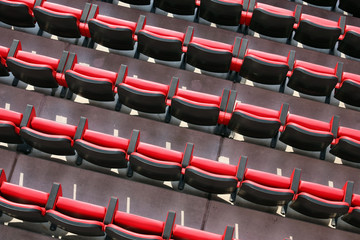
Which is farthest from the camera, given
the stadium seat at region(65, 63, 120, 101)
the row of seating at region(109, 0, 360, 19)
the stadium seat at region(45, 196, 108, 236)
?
the row of seating at region(109, 0, 360, 19)

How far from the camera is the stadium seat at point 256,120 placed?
0.75 meters

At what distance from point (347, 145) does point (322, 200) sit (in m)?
0.11

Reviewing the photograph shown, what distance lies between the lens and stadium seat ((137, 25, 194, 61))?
0.81m

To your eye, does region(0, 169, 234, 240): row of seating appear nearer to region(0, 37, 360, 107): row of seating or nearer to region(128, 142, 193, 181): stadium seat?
region(128, 142, 193, 181): stadium seat

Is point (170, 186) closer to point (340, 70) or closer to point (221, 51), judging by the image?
point (221, 51)

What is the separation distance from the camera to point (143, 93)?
0.76 meters

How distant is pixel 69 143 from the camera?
2.39 feet

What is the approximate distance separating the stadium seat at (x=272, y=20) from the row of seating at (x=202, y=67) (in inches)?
1.9

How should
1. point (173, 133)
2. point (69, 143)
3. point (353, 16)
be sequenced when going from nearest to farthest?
point (69, 143) < point (173, 133) < point (353, 16)

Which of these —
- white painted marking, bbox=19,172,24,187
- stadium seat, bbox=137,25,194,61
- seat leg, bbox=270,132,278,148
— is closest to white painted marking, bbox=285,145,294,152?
seat leg, bbox=270,132,278,148

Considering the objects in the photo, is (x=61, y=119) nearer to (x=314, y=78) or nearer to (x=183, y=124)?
(x=183, y=124)

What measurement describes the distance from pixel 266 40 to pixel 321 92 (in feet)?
0.54

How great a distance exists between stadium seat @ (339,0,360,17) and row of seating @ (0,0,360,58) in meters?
Result: 0.04

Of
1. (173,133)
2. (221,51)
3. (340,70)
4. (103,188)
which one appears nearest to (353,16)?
(340,70)
